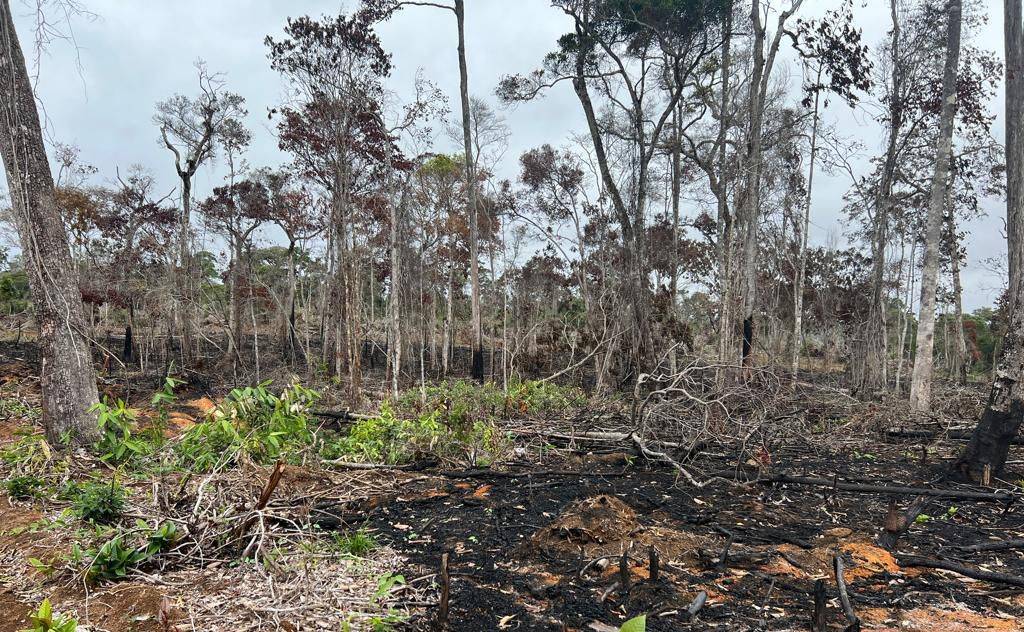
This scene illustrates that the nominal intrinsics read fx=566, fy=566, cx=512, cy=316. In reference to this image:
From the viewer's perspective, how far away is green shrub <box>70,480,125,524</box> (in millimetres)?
3850

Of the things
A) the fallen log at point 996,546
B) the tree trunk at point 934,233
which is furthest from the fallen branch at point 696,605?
the tree trunk at point 934,233

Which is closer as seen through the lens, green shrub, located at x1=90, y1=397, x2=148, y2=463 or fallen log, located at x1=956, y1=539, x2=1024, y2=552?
fallen log, located at x1=956, y1=539, x2=1024, y2=552

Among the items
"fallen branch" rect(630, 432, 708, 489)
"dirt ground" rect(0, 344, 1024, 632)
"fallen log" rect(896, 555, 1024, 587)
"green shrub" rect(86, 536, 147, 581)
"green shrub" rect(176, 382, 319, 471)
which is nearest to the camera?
"dirt ground" rect(0, 344, 1024, 632)

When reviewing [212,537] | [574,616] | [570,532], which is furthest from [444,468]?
[574,616]

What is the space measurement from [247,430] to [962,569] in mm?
5680

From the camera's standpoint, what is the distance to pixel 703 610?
3152 millimetres

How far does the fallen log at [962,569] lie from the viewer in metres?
3.40

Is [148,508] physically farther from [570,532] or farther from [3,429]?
[3,429]

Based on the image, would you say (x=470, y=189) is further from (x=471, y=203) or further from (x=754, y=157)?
(x=754, y=157)

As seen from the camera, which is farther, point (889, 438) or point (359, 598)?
point (889, 438)

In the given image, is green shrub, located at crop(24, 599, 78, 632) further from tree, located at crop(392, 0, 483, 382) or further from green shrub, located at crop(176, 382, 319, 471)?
tree, located at crop(392, 0, 483, 382)

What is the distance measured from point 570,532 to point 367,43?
40.4 feet

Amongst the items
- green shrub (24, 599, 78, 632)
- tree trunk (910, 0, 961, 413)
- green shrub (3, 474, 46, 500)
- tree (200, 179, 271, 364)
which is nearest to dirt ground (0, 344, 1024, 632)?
green shrub (3, 474, 46, 500)

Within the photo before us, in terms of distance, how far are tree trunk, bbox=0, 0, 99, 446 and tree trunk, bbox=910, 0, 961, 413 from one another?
39.8 ft
